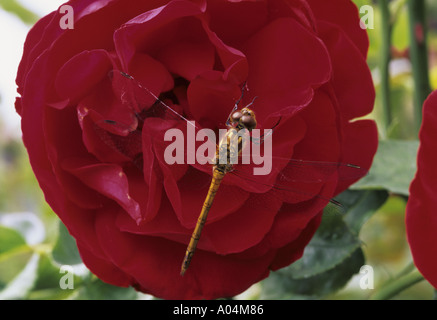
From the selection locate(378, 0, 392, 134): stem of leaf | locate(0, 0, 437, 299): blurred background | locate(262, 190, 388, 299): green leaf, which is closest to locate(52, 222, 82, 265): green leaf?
locate(0, 0, 437, 299): blurred background

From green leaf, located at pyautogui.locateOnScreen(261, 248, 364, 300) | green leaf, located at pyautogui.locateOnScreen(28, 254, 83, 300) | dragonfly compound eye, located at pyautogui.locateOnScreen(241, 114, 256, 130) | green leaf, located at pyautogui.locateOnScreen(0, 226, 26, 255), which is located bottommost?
green leaf, located at pyautogui.locateOnScreen(261, 248, 364, 300)

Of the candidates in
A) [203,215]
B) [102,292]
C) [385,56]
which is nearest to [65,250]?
[102,292]

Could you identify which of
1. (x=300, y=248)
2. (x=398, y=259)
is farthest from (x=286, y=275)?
(x=398, y=259)

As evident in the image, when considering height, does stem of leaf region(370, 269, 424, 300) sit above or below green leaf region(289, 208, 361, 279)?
below

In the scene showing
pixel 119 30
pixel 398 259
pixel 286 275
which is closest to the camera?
pixel 119 30

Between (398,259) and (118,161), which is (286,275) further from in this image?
(398,259)

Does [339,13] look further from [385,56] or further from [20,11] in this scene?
[20,11]

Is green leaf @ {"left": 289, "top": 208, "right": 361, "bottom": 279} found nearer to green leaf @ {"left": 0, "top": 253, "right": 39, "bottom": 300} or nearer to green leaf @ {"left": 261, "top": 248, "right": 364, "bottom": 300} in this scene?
green leaf @ {"left": 261, "top": 248, "right": 364, "bottom": 300}
